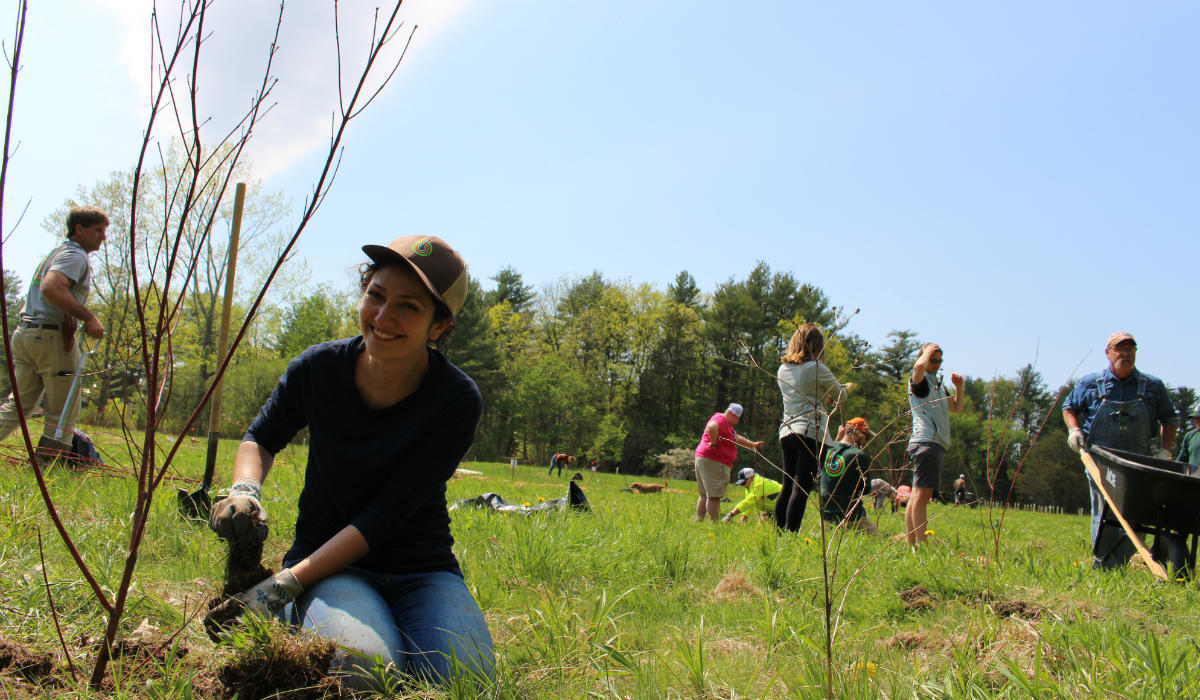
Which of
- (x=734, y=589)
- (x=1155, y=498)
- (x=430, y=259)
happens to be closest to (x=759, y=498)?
(x=1155, y=498)

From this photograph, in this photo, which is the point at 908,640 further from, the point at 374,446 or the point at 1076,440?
the point at 1076,440

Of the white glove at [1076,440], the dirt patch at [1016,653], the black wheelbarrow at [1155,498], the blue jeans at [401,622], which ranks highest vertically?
the white glove at [1076,440]

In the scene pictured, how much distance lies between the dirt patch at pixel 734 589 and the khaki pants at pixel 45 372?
14.0 feet

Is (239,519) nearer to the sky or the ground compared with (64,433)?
nearer to the sky

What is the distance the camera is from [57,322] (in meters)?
4.88

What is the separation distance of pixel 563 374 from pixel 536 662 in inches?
1649

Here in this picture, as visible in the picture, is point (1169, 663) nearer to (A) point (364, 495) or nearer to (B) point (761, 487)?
(A) point (364, 495)

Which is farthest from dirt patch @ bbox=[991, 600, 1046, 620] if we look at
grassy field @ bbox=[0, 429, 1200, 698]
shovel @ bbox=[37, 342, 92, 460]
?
shovel @ bbox=[37, 342, 92, 460]

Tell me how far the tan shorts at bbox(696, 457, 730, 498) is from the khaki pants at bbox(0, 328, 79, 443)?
16.3 ft

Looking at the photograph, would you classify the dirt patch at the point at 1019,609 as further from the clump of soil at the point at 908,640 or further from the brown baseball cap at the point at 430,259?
the brown baseball cap at the point at 430,259

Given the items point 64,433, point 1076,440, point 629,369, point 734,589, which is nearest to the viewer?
point 734,589

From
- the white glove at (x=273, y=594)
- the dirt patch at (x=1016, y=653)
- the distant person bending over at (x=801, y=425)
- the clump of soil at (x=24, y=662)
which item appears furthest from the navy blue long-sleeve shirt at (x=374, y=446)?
the distant person bending over at (x=801, y=425)

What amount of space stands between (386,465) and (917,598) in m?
2.43

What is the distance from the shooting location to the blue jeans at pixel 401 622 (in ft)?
6.29
